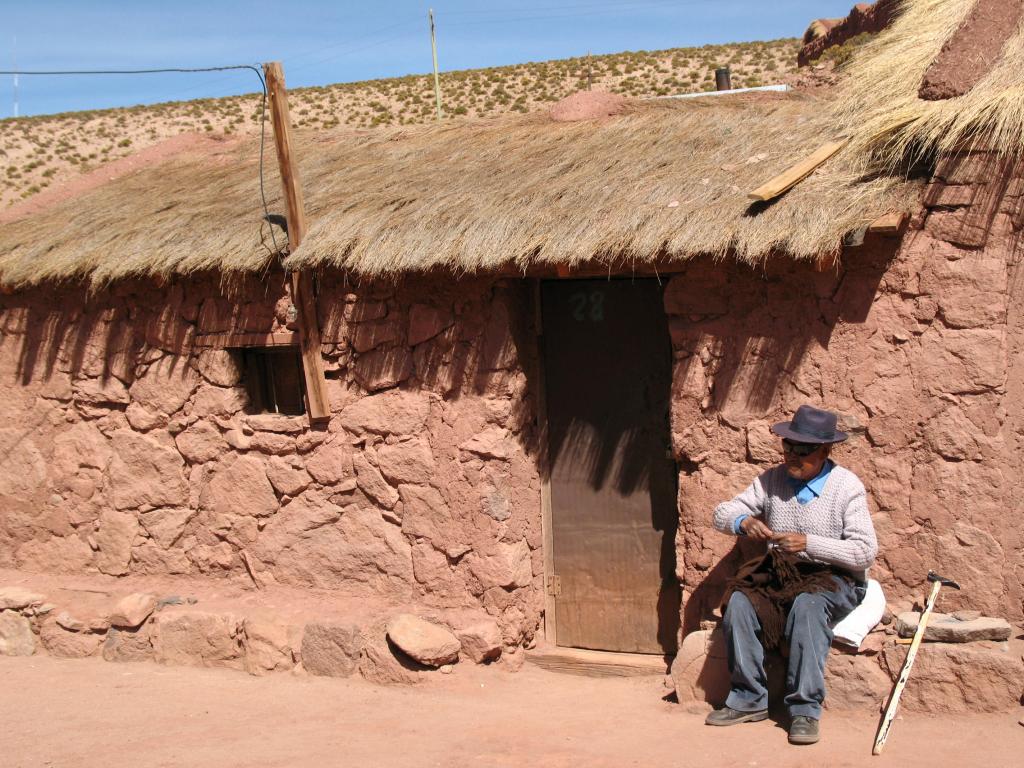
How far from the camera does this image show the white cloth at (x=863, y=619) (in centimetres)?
443

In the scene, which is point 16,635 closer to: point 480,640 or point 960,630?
point 480,640

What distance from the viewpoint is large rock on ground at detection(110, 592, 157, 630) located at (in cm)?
615

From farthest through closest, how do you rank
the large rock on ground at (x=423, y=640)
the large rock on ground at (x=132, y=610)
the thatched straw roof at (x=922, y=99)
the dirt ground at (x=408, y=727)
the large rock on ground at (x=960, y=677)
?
the large rock on ground at (x=132, y=610) < the large rock on ground at (x=423, y=640) < the thatched straw roof at (x=922, y=99) < the large rock on ground at (x=960, y=677) < the dirt ground at (x=408, y=727)

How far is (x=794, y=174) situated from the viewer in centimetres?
502

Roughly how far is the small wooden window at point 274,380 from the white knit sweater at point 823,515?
2.89m

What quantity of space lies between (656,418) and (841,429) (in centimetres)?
109

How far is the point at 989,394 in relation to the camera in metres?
4.66

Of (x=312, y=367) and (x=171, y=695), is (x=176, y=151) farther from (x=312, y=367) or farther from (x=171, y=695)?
(x=171, y=695)

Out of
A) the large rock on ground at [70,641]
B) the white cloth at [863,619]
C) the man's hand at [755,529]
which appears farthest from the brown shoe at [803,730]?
the large rock on ground at [70,641]

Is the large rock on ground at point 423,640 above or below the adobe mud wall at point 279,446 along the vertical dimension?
below

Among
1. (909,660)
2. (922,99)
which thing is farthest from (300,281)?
(909,660)

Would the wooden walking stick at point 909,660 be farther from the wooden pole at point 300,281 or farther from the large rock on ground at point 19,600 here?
the large rock on ground at point 19,600

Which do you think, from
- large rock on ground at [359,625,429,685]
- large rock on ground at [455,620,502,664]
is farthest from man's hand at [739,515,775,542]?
large rock on ground at [359,625,429,685]

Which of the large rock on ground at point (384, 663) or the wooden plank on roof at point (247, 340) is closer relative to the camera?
the large rock on ground at point (384, 663)
